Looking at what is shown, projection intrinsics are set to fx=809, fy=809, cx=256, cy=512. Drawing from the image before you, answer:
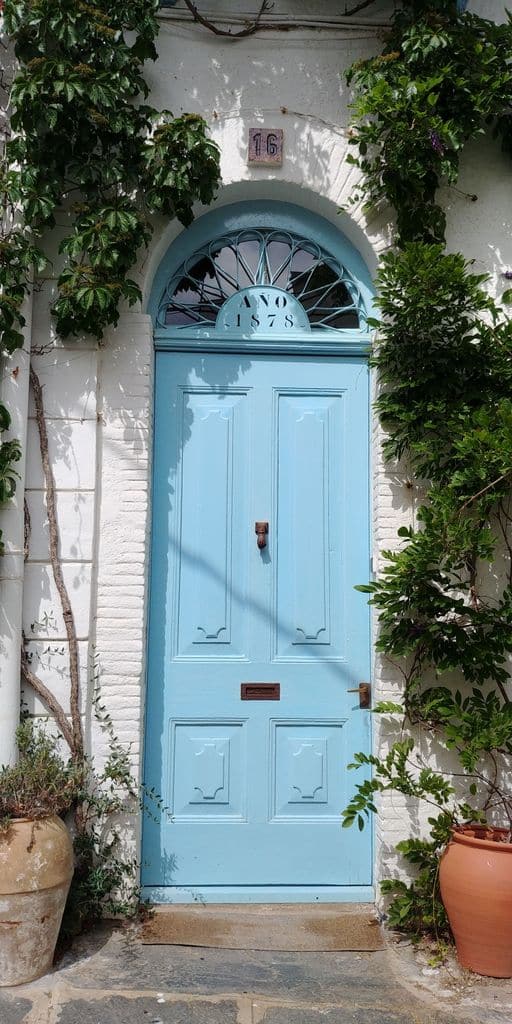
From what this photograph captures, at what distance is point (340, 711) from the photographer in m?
4.12

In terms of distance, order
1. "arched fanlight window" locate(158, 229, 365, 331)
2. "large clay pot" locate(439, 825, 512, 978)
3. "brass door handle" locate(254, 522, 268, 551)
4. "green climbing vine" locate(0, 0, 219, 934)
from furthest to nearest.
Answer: "arched fanlight window" locate(158, 229, 365, 331) → "brass door handle" locate(254, 522, 268, 551) → "green climbing vine" locate(0, 0, 219, 934) → "large clay pot" locate(439, 825, 512, 978)

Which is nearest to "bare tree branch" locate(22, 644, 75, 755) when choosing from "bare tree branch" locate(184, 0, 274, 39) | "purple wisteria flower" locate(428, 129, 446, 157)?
"purple wisteria flower" locate(428, 129, 446, 157)

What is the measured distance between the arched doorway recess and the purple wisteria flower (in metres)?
0.71

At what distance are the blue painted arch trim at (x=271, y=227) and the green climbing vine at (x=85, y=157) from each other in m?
0.31

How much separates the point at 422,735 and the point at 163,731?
4.23 ft

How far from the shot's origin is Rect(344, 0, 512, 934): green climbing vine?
3.66 m

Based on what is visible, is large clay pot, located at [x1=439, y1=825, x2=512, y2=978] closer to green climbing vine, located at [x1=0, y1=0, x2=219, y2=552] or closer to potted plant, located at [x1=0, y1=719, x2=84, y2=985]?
potted plant, located at [x1=0, y1=719, x2=84, y2=985]

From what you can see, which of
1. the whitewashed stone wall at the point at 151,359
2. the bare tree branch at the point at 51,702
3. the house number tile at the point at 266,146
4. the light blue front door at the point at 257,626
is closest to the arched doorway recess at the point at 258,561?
the light blue front door at the point at 257,626

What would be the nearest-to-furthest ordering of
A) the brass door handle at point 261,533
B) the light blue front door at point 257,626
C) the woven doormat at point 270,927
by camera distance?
the woven doormat at point 270,927 < the light blue front door at point 257,626 < the brass door handle at point 261,533

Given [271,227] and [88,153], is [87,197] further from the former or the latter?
[271,227]

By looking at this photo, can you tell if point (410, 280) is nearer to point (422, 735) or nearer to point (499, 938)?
point (422, 735)

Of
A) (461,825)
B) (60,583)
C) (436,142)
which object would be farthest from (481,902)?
(436,142)

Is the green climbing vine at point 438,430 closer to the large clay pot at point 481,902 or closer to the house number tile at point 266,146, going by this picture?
the large clay pot at point 481,902

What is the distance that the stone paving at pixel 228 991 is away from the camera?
3.08m
